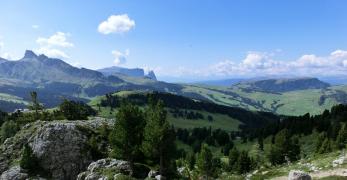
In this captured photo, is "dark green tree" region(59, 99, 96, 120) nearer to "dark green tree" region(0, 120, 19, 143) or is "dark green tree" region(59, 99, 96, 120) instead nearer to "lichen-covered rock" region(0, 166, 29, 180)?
"dark green tree" region(0, 120, 19, 143)

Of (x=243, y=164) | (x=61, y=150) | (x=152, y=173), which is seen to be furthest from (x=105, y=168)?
(x=243, y=164)

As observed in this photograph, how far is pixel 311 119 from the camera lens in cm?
19425

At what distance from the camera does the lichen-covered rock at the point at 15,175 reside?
238 ft

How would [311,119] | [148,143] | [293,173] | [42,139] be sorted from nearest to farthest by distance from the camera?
[293,173]
[148,143]
[42,139]
[311,119]

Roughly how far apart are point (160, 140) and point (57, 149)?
24722 mm

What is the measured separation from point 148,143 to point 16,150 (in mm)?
34406

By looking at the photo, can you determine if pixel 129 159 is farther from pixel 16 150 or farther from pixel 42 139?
pixel 16 150

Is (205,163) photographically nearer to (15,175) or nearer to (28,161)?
(28,161)

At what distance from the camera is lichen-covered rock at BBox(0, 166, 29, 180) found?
238 ft

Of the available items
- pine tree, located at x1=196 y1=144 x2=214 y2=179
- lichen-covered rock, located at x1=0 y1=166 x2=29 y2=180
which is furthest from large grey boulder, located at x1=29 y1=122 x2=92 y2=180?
pine tree, located at x1=196 y1=144 x2=214 y2=179

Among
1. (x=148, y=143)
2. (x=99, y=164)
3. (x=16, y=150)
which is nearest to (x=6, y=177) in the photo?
(x=16, y=150)

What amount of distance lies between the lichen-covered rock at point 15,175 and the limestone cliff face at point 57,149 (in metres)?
4.38

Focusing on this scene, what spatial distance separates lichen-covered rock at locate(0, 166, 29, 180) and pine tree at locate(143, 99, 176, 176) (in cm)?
2462

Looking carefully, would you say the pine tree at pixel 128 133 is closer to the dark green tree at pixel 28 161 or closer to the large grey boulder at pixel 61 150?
the large grey boulder at pixel 61 150
